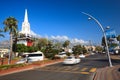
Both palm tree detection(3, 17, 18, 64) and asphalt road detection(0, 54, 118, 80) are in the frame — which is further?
palm tree detection(3, 17, 18, 64)

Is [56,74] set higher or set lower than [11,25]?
lower

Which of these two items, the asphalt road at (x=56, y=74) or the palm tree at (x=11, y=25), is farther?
the palm tree at (x=11, y=25)

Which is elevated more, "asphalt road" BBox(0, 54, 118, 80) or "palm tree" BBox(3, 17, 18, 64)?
"palm tree" BBox(3, 17, 18, 64)

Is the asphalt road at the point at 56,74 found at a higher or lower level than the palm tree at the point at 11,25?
lower

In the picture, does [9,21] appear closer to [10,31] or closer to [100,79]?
[10,31]

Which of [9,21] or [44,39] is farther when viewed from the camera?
[44,39]

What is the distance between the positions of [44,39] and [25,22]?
1500 inches

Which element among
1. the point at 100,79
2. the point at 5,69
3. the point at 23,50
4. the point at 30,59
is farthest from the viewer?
the point at 23,50

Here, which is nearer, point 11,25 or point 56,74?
point 56,74

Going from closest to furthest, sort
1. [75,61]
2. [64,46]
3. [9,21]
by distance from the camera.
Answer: [75,61] → [9,21] → [64,46]

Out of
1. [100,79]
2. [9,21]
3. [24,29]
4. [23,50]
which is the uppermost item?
[24,29]

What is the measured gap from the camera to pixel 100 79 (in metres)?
14.7

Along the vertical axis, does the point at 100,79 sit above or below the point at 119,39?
below

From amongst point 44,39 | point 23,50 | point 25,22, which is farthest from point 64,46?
point 23,50
